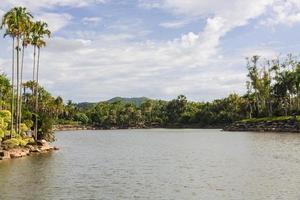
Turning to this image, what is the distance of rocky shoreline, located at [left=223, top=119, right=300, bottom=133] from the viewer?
414 ft

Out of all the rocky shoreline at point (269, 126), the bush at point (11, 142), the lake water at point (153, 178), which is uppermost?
the rocky shoreline at point (269, 126)

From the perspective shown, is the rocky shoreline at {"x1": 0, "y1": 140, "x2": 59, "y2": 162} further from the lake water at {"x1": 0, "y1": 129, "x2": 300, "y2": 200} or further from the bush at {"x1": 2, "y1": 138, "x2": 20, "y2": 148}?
the lake water at {"x1": 0, "y1": 129, "x2": 300, "y2": 200}

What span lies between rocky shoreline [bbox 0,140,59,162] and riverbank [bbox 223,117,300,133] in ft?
248

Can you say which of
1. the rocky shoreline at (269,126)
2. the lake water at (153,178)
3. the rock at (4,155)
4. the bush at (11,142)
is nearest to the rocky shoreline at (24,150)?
the rock at (4,155)

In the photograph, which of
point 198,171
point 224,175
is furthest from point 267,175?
point 198,171

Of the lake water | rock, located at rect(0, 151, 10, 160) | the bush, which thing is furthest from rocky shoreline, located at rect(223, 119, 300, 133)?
rock, located at rect(0, 151, 10, 160)

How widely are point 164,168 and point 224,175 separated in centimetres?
798

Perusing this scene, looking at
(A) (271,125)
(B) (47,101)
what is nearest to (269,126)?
(A) (271,125)

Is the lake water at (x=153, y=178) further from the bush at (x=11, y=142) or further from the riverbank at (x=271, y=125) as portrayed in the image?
the riverbank at (x=271, y=125)

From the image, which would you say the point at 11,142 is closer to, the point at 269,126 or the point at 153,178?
the point at 153,178

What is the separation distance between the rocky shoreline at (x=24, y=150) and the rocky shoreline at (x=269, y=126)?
75420mm

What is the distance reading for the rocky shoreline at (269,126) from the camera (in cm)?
12619

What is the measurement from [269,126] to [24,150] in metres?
90.5

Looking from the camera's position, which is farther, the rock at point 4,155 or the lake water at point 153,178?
the rock at point 4,155
